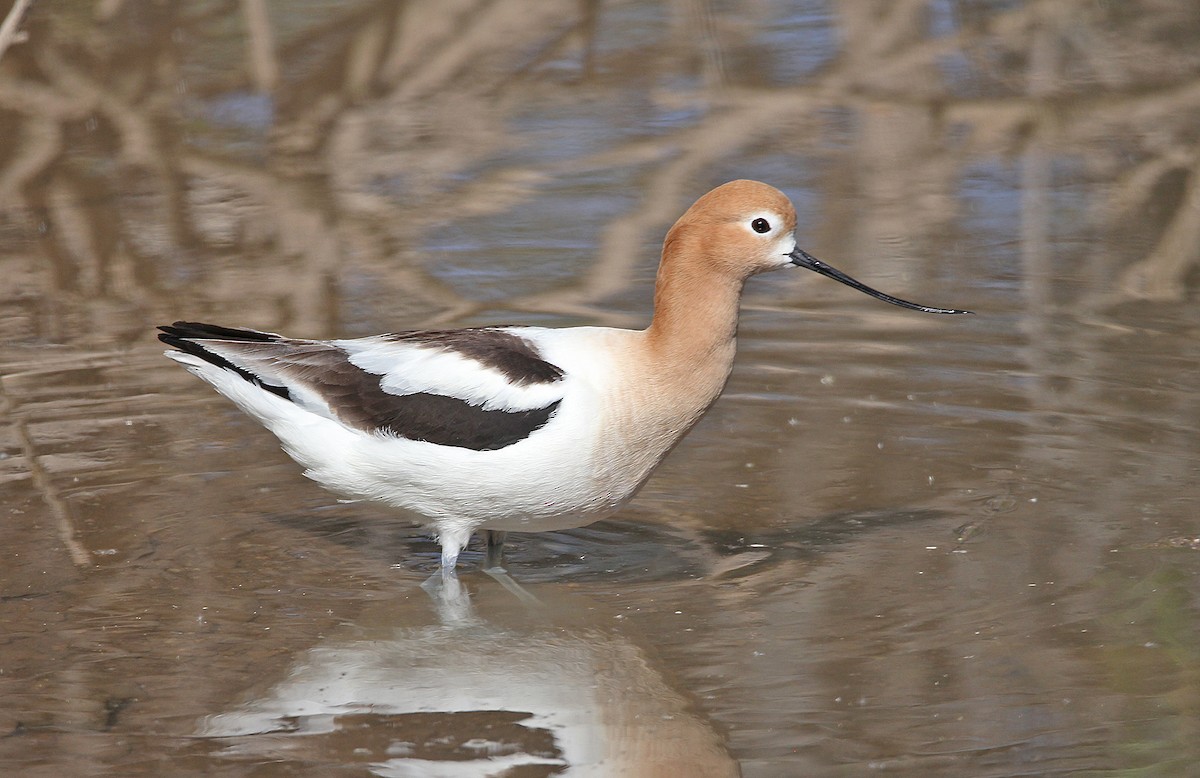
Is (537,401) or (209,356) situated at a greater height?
(209,356)

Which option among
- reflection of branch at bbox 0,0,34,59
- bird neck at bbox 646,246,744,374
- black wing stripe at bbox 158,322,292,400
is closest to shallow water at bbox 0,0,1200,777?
black wing stripe at bbox 158,322,292,400

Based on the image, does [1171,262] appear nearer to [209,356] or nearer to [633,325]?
[633,325]

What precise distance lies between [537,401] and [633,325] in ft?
9.87

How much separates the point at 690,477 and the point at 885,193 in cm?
440

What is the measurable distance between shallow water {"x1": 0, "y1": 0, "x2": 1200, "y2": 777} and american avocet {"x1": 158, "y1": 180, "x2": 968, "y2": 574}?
0.44 m

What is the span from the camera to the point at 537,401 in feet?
19.7

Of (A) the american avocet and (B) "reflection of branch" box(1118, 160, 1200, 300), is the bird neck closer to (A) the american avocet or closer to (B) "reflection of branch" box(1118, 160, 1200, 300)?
(A) the american avocet

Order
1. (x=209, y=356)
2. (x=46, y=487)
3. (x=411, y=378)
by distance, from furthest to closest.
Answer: (x=46, y=487), (x=209, y=356), (x=411, y=378)

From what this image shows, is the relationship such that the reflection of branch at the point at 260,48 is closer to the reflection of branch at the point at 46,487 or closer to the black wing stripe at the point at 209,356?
the reflection of branch at the point at 46,487

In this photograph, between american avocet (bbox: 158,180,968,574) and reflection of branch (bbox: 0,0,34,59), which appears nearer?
american avocet (bbox: 158,180,968,574)

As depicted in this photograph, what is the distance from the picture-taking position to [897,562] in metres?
6.37

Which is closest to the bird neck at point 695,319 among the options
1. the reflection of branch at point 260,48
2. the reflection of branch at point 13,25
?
the reflection of branch at point 13,25

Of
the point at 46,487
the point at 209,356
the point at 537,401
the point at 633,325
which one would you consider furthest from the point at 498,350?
the point at 633,325

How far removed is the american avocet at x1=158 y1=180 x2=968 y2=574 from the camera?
6000 mm
